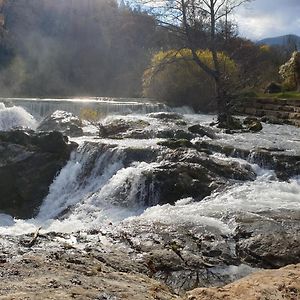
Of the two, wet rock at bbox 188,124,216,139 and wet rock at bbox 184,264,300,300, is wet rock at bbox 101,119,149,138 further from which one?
wet rock at bbox 184,264,300,300

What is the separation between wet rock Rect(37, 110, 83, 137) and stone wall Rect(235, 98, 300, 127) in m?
7.45

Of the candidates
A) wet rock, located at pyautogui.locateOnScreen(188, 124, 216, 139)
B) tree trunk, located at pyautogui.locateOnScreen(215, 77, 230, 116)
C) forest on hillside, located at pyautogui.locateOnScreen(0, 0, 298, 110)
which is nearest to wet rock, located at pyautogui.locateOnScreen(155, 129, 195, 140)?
wet rock, located at pyautogui.locateOnScreen(188, 124, 216, 139)

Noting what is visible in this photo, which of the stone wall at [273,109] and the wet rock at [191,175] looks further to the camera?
the stone wall at [273,109]

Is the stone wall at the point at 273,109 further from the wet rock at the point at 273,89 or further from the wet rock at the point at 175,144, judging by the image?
the wet rock at the point at 175,144

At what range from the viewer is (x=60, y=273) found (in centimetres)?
424

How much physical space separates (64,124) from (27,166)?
4.32 metres

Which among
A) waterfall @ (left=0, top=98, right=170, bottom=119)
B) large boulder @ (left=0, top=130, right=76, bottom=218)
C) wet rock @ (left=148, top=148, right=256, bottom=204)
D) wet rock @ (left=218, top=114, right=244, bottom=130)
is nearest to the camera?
wet rock @ (left=148, top=148, right=256, bottom=204)

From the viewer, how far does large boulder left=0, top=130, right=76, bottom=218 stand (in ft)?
36.1

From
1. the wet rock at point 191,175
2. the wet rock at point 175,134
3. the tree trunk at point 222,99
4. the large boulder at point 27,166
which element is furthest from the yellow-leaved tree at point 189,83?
the wet rock at point 191,175

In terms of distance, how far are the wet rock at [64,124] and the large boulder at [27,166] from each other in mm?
2378

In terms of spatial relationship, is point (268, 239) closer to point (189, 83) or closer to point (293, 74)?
point (189, 83)

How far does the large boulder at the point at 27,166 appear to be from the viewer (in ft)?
36.1

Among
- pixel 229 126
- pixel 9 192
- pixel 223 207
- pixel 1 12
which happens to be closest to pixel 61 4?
pixel 1 12

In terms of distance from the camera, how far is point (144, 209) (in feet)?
30.3
